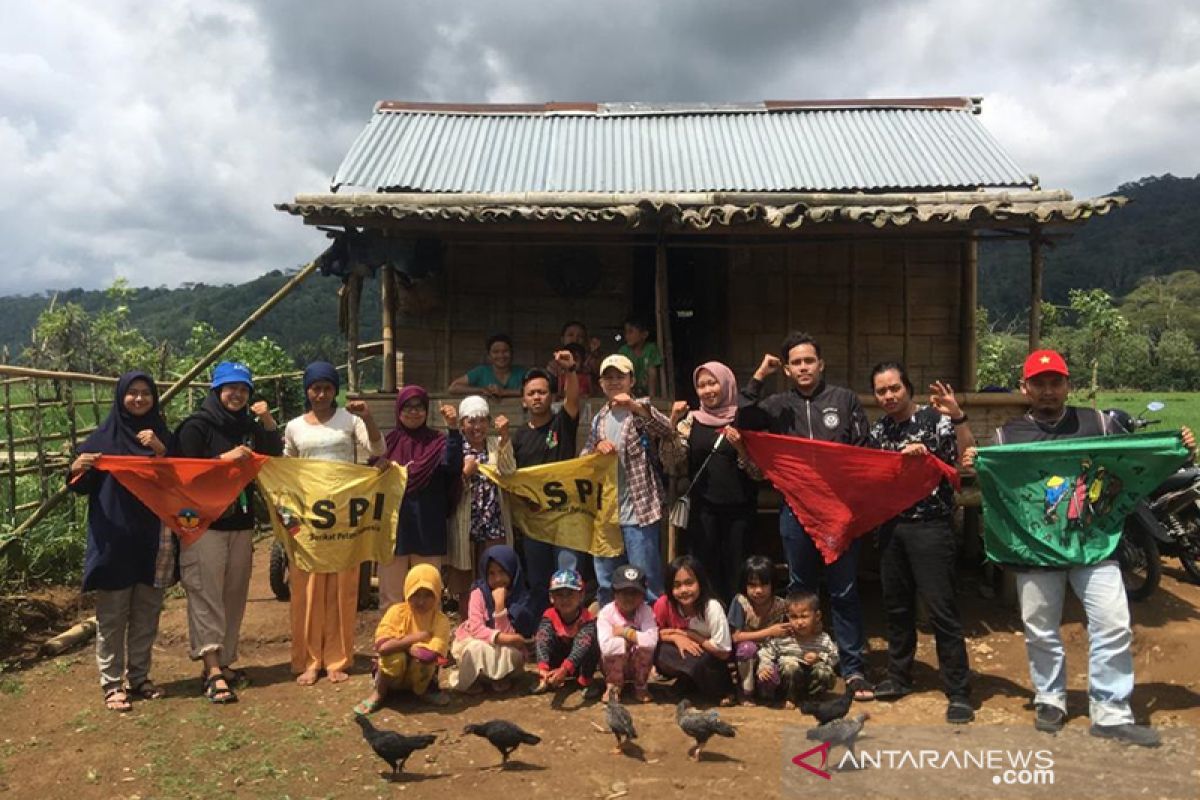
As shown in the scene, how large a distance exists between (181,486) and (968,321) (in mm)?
6333

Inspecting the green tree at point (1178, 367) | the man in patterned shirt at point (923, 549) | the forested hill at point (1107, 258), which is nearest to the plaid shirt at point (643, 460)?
the man in patterned shirt at point (923, 549)

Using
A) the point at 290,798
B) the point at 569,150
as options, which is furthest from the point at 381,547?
the point at 569,150

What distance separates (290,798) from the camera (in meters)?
3.56

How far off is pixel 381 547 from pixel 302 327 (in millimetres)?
59913

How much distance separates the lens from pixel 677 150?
970cm

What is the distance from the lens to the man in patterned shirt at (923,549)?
14.1ft

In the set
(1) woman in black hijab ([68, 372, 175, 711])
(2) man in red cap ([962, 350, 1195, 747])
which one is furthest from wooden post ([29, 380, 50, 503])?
(2) man in red cap ([962, 350, 1195, 747])

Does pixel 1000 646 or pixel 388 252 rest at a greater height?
pixel 388 252

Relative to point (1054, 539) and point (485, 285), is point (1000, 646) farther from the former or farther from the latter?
point (485, 285)

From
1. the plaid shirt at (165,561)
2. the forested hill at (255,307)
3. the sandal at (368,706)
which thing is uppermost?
the forested hill at (255,307)

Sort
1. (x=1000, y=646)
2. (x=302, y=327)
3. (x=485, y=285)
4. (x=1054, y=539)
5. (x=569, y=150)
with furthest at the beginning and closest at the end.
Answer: (x=302, y=327) → (x=569, y=150) → (x=485, y=285) → (x=1000, y=646) → (x=1054, y=539)

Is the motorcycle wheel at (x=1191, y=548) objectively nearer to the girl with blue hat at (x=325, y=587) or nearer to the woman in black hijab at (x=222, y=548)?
the girl with blue hat at (x=325, y=587)

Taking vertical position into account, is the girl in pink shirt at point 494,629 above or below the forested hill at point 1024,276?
below

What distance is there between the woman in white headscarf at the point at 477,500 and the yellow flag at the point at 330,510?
37cm
